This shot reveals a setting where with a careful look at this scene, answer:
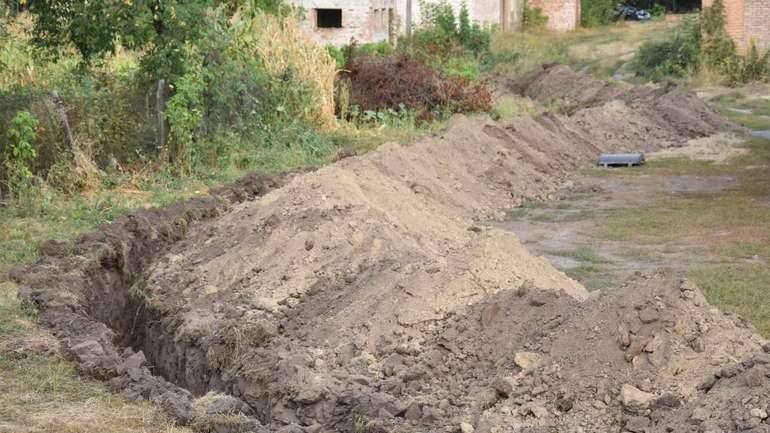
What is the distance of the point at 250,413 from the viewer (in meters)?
7.06

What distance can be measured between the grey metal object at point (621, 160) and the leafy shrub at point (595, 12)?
1047 inches

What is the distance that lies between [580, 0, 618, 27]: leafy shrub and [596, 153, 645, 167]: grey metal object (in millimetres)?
26586

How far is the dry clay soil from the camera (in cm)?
671

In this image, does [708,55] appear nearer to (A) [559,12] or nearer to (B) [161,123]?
(A) [559,12]

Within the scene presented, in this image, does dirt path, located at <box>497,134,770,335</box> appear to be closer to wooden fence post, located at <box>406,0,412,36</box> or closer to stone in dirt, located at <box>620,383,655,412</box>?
stone in dirt, located at <box>620,383,655,412</box>

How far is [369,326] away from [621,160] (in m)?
10.8

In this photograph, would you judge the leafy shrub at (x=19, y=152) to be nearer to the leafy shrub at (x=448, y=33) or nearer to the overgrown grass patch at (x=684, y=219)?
the overgrown grass patch at (x=684, y=219)

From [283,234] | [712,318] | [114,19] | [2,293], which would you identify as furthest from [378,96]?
Result: [712,318]

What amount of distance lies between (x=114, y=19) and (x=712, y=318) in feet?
27.5

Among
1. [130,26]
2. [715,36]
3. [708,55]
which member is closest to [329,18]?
[708,55]

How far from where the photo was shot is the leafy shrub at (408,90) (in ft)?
64.7

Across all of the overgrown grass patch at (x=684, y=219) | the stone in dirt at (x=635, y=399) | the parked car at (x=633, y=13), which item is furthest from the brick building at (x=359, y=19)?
the stone in dirt at (x=635, y=399)

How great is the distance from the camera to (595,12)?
44531 millimetres

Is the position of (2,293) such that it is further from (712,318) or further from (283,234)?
(712,318)
